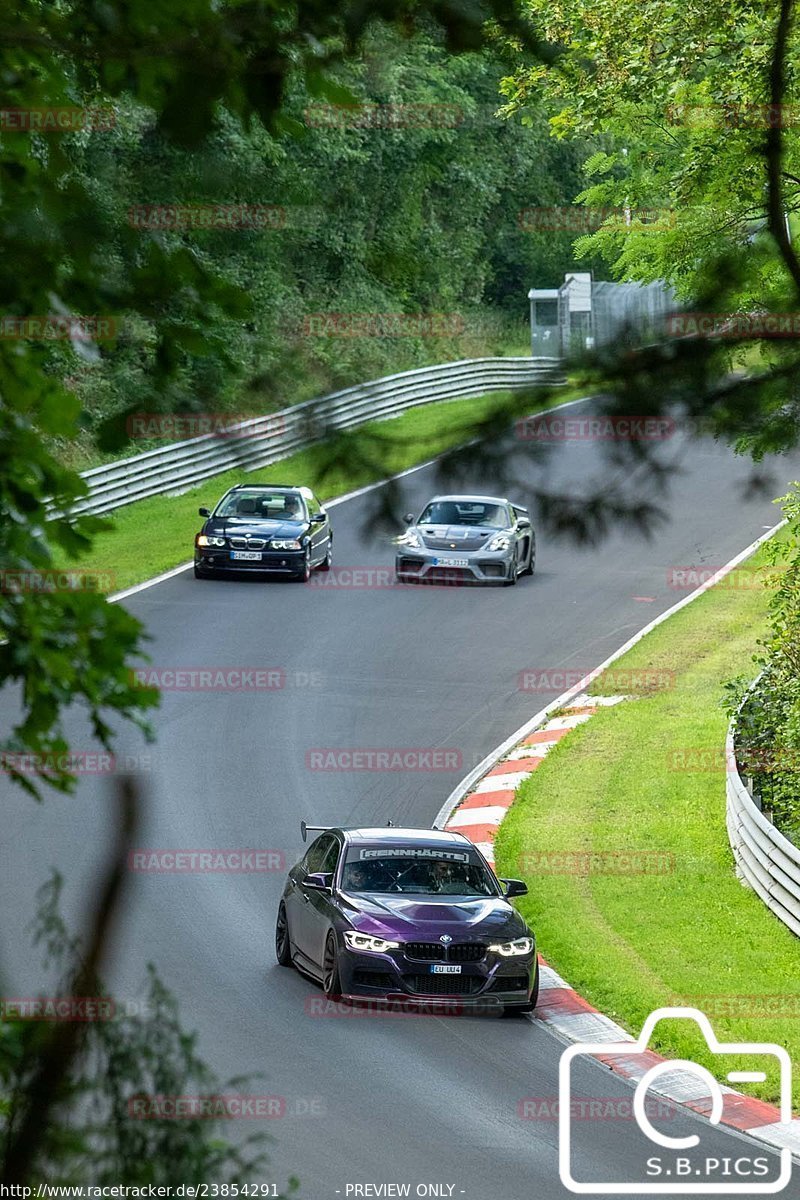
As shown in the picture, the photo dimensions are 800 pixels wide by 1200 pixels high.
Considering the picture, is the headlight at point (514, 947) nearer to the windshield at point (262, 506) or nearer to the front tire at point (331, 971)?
the front tire at point (331, 971)

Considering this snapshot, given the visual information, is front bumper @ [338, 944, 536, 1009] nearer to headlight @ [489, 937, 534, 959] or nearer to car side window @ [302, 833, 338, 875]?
headlight @ [489, 937, 534, 959]

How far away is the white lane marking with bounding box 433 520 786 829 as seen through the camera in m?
22.1

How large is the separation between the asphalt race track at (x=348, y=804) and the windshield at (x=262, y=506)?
139 centimetres

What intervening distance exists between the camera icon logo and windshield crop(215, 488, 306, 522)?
61.3ft

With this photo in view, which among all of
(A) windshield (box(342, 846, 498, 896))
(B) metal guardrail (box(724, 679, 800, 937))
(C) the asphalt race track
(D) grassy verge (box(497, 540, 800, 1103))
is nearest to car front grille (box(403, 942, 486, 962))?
(C) the asphalt race track

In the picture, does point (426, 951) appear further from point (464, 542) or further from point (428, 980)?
point (464, 542)

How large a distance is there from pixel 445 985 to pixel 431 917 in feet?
1.84

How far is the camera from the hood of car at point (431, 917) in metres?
14.1

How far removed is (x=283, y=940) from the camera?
15562mm

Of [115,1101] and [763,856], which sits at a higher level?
[115,1101]

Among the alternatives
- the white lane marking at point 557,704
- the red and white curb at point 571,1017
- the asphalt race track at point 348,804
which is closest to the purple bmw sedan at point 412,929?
the asphalt race track at point 348,804

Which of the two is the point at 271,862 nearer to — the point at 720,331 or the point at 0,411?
the point at 720,331

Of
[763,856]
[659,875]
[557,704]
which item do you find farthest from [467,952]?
[557,704]

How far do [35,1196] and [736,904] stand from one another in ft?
45.9
